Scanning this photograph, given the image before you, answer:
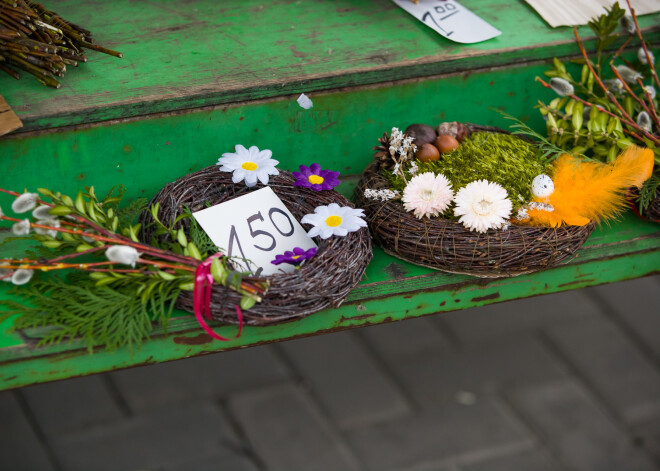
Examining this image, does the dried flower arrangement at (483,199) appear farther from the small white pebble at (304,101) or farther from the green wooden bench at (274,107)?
the small white pebble at (304,101)

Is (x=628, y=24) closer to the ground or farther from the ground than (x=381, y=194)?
farther from the ground

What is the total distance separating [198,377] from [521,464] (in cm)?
113

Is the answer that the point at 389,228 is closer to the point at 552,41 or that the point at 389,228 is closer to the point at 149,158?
the point at 149,158

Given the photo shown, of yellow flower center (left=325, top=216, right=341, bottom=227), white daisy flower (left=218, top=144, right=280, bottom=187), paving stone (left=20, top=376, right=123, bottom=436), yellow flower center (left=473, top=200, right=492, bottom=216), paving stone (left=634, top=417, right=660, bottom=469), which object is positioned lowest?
paving stone (left=634, top=417, right=660, bottom=469)

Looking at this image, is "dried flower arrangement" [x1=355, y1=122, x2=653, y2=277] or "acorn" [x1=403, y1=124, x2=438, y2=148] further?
"acorn" [x1=403, y1=124, x2=438, y2=148]

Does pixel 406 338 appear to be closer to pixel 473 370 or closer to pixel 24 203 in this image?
pixel 473 370

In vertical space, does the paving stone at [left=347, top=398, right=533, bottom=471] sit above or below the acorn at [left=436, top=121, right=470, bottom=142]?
below

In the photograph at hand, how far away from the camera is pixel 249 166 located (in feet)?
4.86

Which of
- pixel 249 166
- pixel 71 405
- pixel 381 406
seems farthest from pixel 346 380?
pixel 249 166

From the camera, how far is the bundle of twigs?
1.55 m

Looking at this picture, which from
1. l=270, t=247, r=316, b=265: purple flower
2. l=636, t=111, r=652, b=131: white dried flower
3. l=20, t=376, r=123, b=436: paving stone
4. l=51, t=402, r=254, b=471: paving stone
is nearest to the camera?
l=270, t=247, r=316, b=265: purple flower

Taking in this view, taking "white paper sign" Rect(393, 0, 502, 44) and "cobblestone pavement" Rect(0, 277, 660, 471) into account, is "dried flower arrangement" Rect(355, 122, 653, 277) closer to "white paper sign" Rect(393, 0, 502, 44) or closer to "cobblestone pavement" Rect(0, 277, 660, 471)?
"white paper sign" Rect(393, 0, 502, 44)

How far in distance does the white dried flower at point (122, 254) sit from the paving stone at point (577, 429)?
1624mm

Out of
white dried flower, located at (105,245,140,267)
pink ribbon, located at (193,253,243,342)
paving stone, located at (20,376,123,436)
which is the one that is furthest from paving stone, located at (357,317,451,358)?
white dried flower, located at (105,245,140,267)
